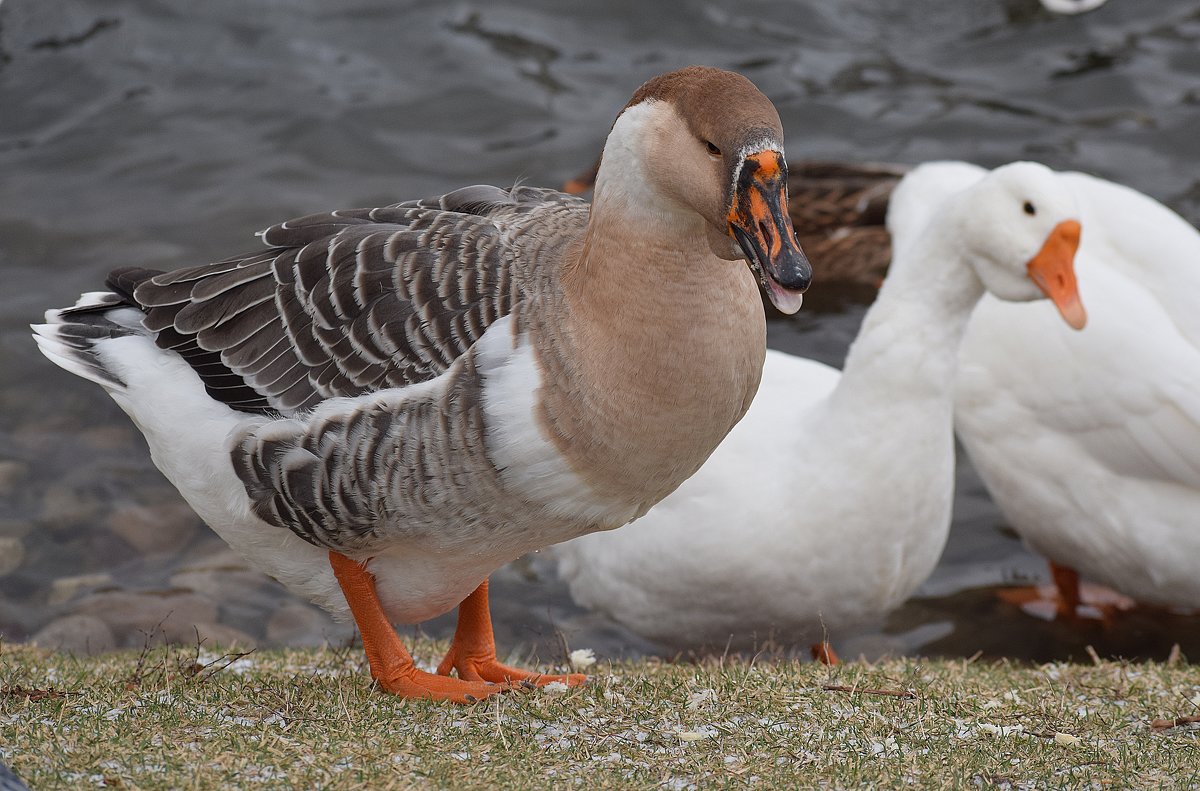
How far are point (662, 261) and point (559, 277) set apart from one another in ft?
1.24

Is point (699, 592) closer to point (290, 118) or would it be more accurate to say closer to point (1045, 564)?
point (1045, 564)

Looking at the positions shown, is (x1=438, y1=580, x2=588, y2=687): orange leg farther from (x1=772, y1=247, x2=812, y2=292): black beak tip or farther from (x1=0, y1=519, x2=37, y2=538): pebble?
(x1=0, y1=519, x2=37, y2=538): pebble

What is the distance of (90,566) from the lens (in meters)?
8.07

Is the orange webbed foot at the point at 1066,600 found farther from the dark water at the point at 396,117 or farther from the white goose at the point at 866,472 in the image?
the white goose at the point at 866,472

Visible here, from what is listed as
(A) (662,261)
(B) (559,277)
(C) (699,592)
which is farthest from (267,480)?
(C) (699,592)

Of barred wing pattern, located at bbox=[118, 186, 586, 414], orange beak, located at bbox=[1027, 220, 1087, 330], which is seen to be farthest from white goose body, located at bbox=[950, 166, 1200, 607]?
barred wing pattern, located at bbox=[118, 186, 586, 414]

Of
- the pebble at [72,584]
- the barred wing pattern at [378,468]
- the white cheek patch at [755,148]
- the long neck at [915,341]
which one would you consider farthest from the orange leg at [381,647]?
the pebble at [72,584]

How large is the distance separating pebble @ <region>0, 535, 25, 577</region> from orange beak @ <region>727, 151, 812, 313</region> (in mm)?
6099

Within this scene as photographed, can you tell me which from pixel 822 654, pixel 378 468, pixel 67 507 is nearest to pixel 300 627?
pixel 67 507

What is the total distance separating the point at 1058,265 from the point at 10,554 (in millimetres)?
6420

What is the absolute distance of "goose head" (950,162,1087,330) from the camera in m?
6.41

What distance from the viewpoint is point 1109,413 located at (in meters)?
7.01

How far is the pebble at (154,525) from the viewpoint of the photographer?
8.29 meters

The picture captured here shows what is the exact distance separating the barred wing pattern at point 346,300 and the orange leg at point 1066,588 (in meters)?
4.58
